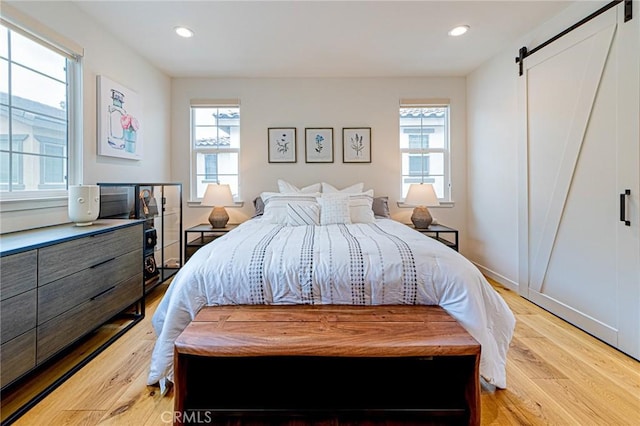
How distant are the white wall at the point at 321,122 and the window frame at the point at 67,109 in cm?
154

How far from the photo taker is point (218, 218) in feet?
11.8

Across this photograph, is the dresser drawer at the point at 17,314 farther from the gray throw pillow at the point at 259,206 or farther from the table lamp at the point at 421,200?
the table lamp at the point at 421,200

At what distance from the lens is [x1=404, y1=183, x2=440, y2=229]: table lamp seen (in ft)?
11.8

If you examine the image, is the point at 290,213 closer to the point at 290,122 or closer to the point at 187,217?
the point at 290,122

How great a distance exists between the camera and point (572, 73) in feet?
7.52

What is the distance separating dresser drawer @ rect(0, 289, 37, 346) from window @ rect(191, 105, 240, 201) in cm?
261

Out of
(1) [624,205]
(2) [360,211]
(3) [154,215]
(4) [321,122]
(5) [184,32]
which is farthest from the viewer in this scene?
(4) [321,122]

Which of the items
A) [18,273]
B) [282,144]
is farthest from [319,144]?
[18,273]

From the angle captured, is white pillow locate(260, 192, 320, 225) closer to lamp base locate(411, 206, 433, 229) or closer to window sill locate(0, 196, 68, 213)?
lamp base locate(411, 206, 433, 229)

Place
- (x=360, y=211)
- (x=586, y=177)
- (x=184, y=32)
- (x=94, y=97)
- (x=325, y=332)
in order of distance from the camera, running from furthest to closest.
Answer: (x=360, y=211) → (x=184, y=32) → (x=94, y=97) → (x=586, y=177) → (x=325, y=332)

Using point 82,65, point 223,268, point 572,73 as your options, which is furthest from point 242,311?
point 572,73

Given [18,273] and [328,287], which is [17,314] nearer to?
[18,273]

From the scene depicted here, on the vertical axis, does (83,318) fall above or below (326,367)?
above

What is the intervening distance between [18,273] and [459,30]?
3.63 meters
